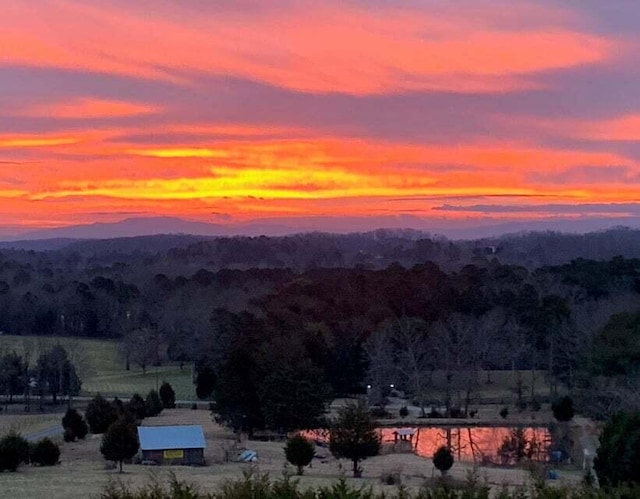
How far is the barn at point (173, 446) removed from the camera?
25.8 meters

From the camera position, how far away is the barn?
25797 mm

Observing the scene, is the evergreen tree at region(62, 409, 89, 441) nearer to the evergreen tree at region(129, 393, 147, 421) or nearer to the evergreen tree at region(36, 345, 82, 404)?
the evergreen tree at region(129, 393, 147, 421)

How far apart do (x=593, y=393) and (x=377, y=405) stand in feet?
33.2

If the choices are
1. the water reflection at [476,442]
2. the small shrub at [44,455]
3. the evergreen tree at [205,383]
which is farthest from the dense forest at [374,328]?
the small shrub at [44,455]

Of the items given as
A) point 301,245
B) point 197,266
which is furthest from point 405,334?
point 301,245

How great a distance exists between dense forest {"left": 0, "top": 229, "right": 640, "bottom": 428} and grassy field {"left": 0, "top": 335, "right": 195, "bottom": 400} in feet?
3.71

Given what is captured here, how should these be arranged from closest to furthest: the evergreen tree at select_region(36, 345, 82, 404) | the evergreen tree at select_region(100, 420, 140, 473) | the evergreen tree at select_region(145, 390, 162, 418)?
the evergreen tree at select_region(100, 420, 140, 473) → the evergreen tree at select_region(145, 390, 162, 418) → the evergreen tree at select_region(36, 345, 82, 404)

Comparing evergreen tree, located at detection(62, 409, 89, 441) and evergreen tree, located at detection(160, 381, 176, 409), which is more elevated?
evergreen tree, located at detection(62, 409, 89, 441)

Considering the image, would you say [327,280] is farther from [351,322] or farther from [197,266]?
[197,266]

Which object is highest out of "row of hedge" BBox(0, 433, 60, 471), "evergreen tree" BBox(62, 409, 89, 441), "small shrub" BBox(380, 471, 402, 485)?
"row of hedge" BBox(0, 433, 60, 471)

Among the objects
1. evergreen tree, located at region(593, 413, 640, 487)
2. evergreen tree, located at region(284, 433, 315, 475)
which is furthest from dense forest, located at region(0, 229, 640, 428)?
evergreen tree, located at region(284, 433, 315, 475)

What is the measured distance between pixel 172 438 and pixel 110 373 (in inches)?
1081

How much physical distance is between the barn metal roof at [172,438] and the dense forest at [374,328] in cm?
592

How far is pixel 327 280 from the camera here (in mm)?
52750
